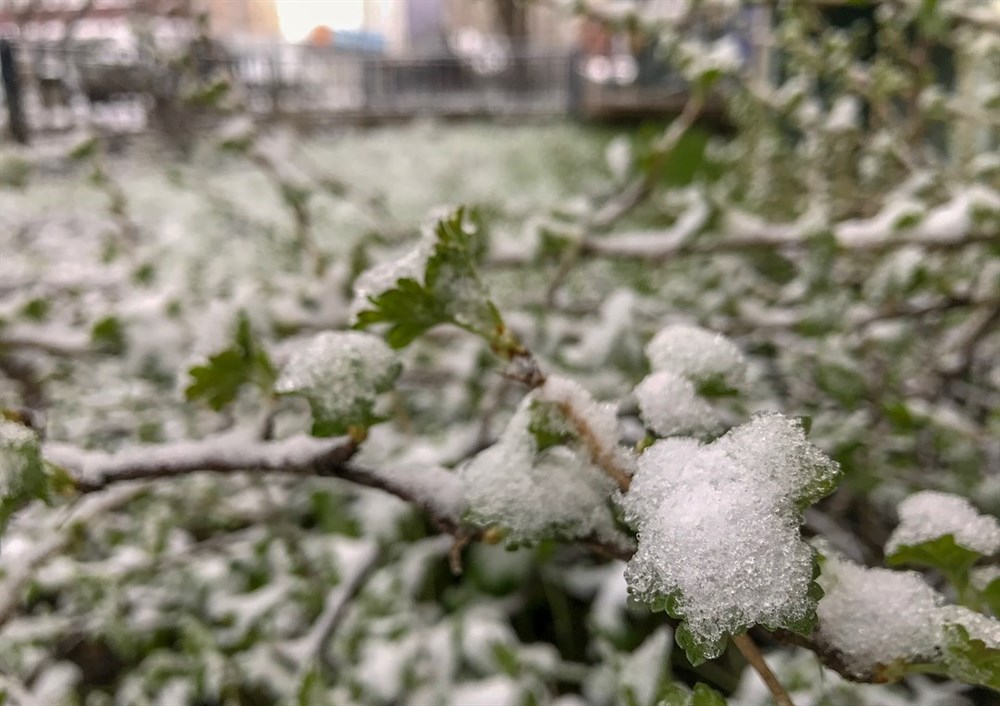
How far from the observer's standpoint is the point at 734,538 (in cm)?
26

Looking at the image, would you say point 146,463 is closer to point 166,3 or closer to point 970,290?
point 970,290

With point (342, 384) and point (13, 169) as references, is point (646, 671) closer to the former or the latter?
point (342, 384)

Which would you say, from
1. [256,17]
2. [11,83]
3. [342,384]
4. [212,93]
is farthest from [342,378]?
[256,17]

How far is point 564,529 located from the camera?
0.35 m

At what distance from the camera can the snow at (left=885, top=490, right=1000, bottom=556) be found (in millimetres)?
365

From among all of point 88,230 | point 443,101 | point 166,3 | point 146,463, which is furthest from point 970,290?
Answer: point 443,101

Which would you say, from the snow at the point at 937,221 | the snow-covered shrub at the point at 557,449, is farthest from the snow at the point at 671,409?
the snow at the point at 937,221

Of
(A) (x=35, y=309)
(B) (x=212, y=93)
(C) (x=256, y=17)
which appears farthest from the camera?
(C) (x=256, y=17)

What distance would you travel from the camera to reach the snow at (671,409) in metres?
0.35

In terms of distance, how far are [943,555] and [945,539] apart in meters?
0.01

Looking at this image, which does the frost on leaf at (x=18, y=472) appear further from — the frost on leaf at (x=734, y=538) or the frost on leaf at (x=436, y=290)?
the frost on leaf at (x=734, y=538)

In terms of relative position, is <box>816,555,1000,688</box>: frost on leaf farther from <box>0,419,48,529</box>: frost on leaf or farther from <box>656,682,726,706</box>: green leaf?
<box>0,419,48,529</box>: frost on leaf

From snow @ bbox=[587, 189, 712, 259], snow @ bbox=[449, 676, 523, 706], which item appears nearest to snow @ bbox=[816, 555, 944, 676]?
snow @ bbox=[449, 676, 523, 706]

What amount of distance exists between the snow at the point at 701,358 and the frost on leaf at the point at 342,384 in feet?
0.47
